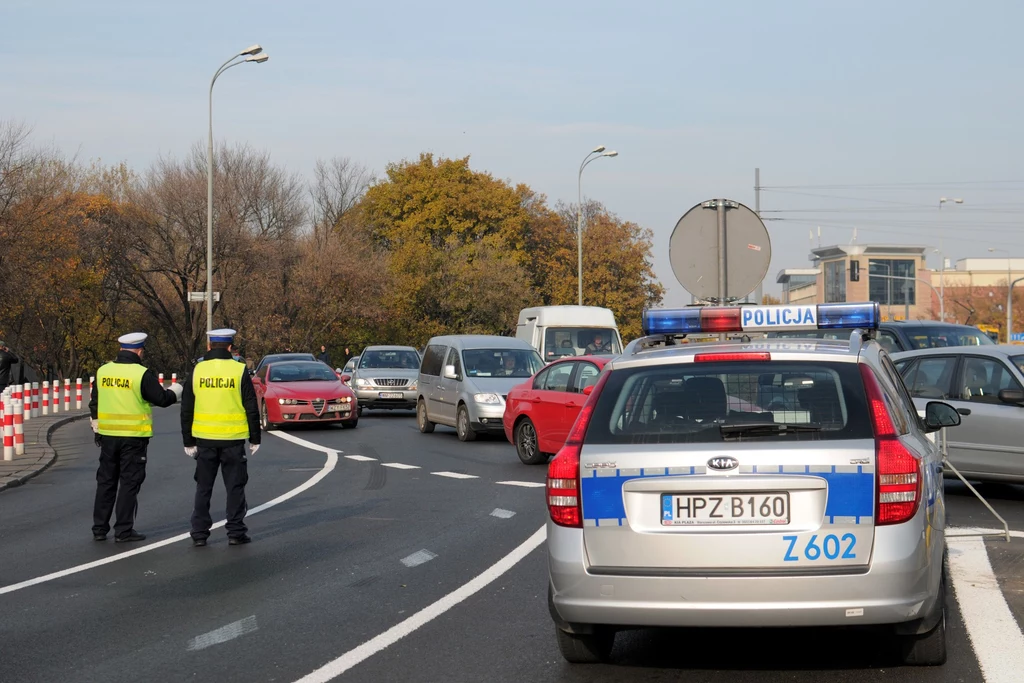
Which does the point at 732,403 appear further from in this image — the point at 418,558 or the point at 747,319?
the point at 418,558

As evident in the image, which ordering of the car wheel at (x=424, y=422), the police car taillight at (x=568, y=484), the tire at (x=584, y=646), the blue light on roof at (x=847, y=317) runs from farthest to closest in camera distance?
the car wheel at (x=424, y=422)
the blue light on roof at (x=847, y=317)
the tire at (x=584, y=646)
the police car taillight at (x=568, y=484)

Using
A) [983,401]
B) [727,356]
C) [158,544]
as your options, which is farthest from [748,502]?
[983,401]

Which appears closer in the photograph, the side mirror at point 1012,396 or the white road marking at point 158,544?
the white road marking at point 158,544

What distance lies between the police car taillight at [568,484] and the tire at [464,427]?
16658 millimetres

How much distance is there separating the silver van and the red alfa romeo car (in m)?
1.56

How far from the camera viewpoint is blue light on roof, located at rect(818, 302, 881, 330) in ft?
23.4

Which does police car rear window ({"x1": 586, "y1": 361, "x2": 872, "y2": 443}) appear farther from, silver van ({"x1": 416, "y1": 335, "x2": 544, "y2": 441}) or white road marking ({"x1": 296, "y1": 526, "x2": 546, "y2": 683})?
silver van ({"x1": 416, "y1": 335, "x2": 544, "y2": 441})

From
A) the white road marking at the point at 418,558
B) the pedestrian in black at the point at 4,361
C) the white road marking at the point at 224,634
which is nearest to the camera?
the white road marking at the point at 224,634

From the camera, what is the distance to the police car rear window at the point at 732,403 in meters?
5.59

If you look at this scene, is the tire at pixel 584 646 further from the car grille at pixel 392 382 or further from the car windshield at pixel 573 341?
the car windshield at pixel 573 341

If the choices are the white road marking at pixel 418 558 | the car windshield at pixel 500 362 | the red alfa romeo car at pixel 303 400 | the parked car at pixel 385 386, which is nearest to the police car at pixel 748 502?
the white road marking at pixel 418 558

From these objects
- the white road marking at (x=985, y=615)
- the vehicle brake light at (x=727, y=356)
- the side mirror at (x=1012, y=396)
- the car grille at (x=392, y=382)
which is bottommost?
the car grille at (x=392, y=382)

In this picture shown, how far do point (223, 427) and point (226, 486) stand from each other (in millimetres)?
487

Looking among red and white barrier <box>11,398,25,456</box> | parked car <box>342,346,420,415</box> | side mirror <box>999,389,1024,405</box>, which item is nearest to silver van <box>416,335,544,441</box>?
parked car <box>342,346,420,415</box>
